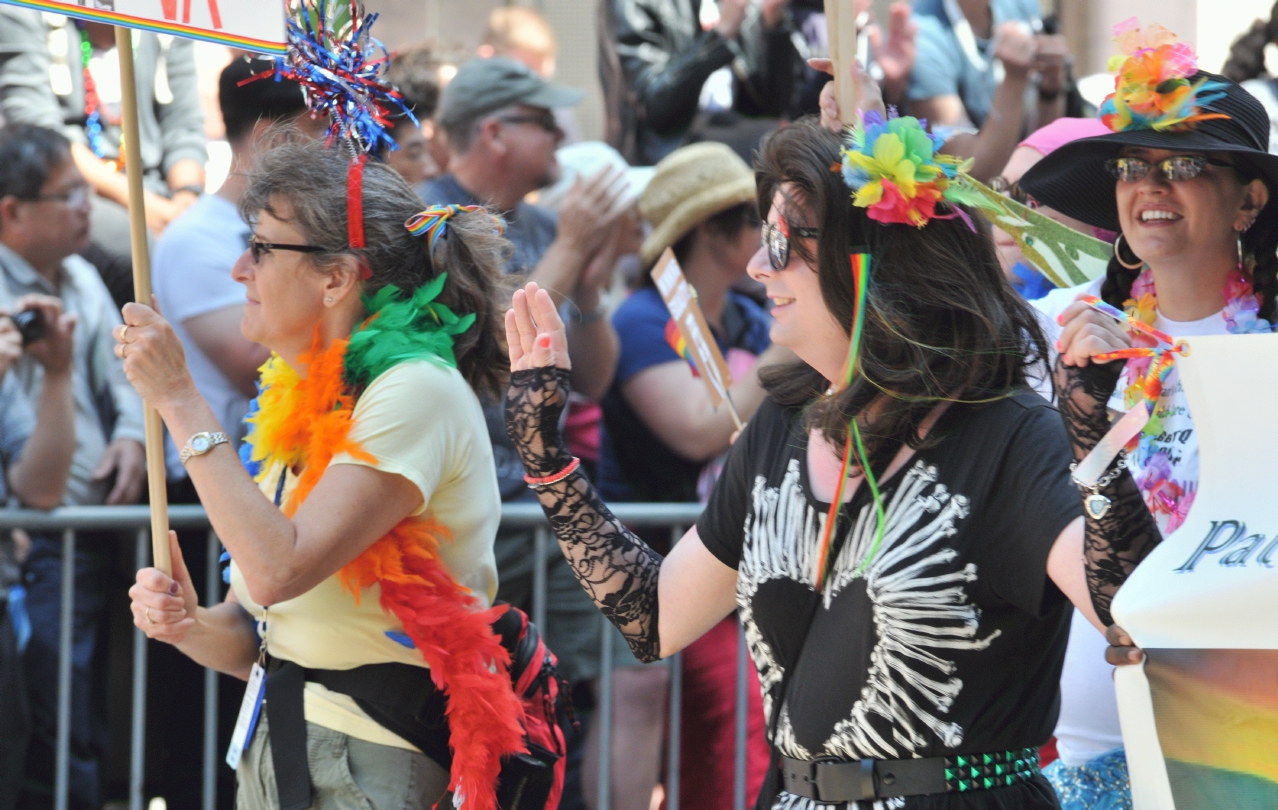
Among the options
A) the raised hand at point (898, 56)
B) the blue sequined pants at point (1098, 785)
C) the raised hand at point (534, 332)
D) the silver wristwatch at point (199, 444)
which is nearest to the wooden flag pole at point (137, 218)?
the silver wristwatch at point (199, 444)

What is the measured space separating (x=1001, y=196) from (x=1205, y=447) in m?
0.53

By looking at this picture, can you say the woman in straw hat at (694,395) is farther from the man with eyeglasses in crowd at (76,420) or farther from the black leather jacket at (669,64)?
the man with eyeglasses in crowd at (76,420)

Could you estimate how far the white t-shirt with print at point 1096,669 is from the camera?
2.54 metres

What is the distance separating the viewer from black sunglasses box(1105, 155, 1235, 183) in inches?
98.9

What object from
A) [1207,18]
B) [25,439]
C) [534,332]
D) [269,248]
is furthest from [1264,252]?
[1207,18]

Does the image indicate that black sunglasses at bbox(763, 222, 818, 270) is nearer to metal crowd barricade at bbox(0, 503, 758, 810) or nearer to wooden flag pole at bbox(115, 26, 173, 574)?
wooden flag pole at bbox(115, 26, 173, 574)

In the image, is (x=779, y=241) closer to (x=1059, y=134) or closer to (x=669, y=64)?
(x=1059, y=134)

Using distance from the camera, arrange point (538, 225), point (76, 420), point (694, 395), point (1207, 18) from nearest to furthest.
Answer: point (76, 420) → point (694, 395) → point (538, 225) → point (1207, 18)

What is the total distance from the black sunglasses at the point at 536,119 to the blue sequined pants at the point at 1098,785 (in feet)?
8.52

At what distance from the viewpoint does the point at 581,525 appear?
7.88 ft

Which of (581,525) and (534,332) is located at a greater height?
(534,332)

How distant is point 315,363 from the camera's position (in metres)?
2.77

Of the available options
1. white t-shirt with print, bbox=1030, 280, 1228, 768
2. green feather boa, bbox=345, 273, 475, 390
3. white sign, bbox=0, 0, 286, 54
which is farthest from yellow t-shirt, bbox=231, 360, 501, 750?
white t-shirt with print, bbox=1030, 280, 1228, 768

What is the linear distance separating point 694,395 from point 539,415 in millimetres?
1858
